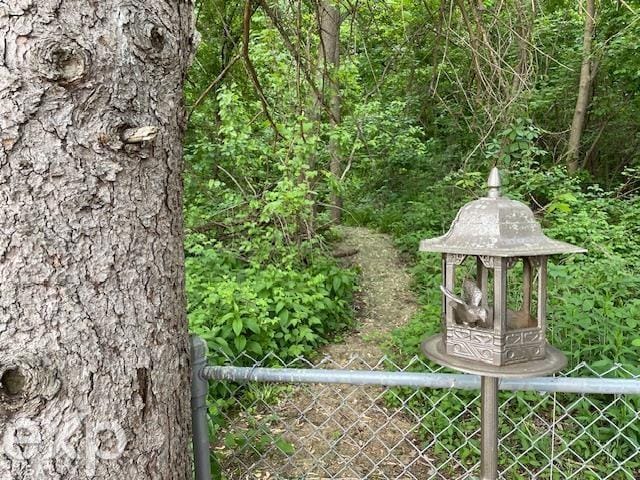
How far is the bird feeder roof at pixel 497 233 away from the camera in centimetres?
146

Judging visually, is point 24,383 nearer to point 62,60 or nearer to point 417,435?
point 62,60

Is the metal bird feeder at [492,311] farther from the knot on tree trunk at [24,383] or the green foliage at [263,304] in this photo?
the green foliage at [263,304]

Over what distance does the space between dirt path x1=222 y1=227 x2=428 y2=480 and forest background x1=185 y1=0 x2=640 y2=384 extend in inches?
11.0

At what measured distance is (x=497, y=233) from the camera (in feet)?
4.83

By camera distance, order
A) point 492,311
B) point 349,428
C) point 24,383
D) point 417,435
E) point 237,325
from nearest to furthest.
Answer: point 24,383
point 492,311
point 349,428
point 417,435
point 237,325

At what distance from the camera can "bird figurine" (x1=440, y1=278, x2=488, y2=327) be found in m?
1.57

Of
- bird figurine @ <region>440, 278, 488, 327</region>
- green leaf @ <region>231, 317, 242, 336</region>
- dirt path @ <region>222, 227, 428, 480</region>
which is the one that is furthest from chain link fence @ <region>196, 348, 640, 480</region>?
bird figurine @ <region>440, 278, 488, 327</region>

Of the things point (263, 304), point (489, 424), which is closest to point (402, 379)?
point (489, 424)

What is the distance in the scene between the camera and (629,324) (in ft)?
10.9

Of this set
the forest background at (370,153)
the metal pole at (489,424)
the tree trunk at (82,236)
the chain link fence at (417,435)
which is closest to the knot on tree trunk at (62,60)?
the tree trunk at (82,236)

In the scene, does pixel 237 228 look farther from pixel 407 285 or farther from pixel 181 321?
pixel 181 321

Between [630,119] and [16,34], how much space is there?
10515mm

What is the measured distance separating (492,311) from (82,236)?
3.80ft

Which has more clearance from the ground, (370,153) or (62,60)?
(62,60)
